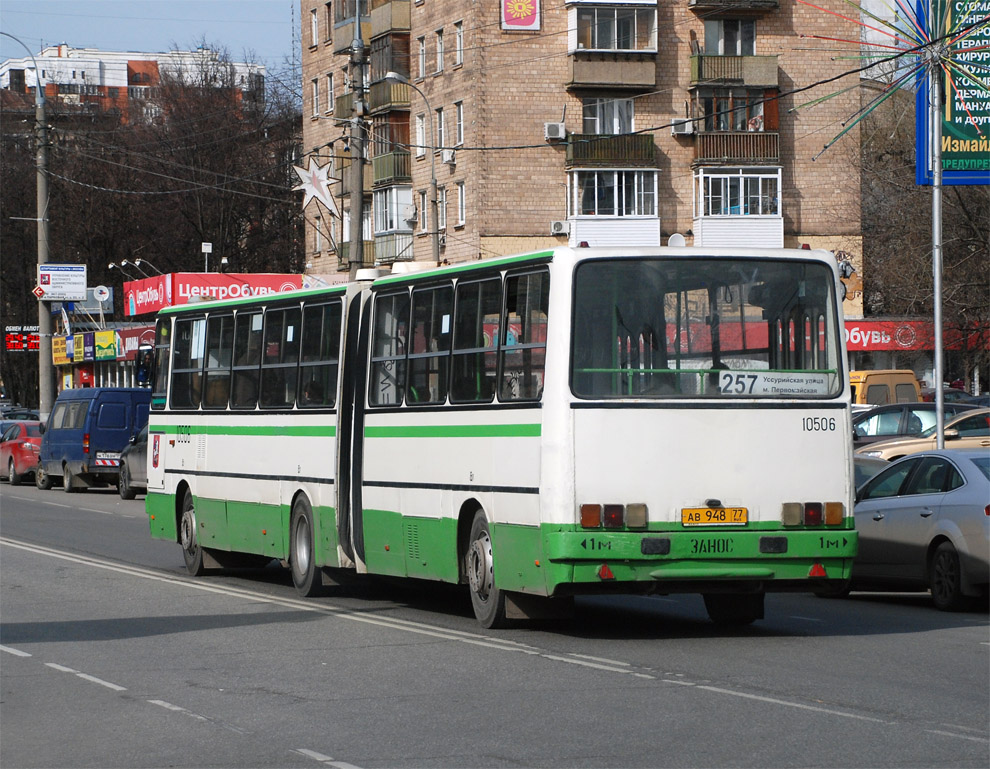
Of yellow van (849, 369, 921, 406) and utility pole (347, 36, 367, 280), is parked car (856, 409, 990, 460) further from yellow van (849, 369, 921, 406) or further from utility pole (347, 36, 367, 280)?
yellow van (849, 369, 921, 406)

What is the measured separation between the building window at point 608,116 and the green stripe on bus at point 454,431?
47590 millimetres

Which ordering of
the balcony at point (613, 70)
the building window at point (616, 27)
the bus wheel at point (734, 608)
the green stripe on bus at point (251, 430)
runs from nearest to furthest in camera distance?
the bus wheel at point (734, 608) → the green stripe on bus at point (251, 430) → the balcony at point (613, 70) → the building window at point (616, 27)

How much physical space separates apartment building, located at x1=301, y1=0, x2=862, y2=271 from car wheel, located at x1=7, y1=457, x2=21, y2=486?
19310mm

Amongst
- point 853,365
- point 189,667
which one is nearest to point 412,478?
point 189,667

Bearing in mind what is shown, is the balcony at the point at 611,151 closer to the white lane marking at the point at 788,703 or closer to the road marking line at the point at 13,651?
the road marking line at the point at 13,651

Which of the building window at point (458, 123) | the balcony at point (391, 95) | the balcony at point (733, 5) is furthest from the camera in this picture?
the balcony at point (391, 95)

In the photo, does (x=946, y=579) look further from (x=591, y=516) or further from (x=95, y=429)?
(x=95, y=429)

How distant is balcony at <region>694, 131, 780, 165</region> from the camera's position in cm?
6103

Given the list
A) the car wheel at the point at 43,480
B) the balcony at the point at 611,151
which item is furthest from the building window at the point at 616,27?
the car wheel at the point at 43,480

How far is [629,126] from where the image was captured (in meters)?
61.5

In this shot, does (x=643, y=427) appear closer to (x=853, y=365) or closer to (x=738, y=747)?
(x=738, y=747)

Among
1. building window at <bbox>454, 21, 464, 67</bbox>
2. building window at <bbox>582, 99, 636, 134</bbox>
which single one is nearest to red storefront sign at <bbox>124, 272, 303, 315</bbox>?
building window at <bbox>454, 21, 464, 67</bbox>

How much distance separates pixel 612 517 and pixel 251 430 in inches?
241

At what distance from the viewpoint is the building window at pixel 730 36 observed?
62.4 metres
